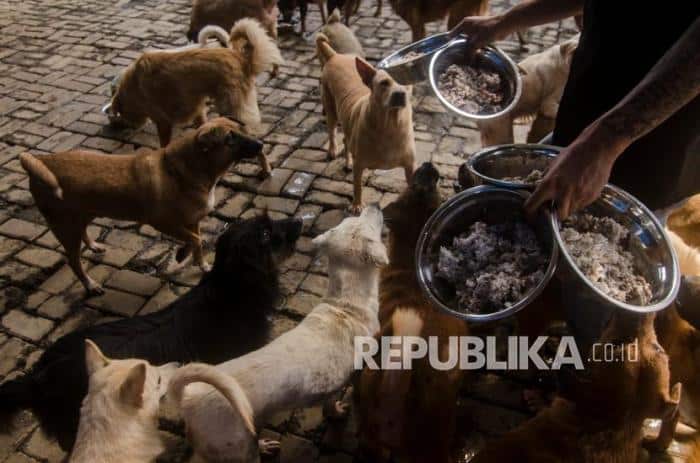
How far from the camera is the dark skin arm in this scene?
2145mm

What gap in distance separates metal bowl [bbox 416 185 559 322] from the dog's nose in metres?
1.99

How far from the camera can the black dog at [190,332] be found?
297cm

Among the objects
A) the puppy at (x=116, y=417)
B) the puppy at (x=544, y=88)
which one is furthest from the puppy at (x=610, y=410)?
the puppy at (x=544, y=88)

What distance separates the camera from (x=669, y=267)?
2.49m

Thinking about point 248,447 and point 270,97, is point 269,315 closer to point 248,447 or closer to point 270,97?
point 248,447

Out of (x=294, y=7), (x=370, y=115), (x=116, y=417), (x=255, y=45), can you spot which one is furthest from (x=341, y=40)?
(x=116, y=417)

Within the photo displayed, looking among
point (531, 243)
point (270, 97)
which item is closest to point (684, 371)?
point (531, 243)

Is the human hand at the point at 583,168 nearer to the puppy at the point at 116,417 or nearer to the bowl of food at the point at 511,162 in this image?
the bowl of food at the point at 511,162

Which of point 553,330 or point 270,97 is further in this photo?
point 270,97

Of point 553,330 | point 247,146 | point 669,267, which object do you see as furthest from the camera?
point 247,146

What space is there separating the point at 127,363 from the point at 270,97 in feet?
17.4

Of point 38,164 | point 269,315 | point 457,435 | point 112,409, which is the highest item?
point 38,164

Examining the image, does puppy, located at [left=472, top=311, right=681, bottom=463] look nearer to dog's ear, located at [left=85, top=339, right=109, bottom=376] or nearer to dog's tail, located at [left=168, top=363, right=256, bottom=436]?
dog's tail, located at [left=168, top=363, right=256, bottom=436]

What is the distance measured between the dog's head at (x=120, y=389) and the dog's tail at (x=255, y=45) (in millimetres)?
4147
